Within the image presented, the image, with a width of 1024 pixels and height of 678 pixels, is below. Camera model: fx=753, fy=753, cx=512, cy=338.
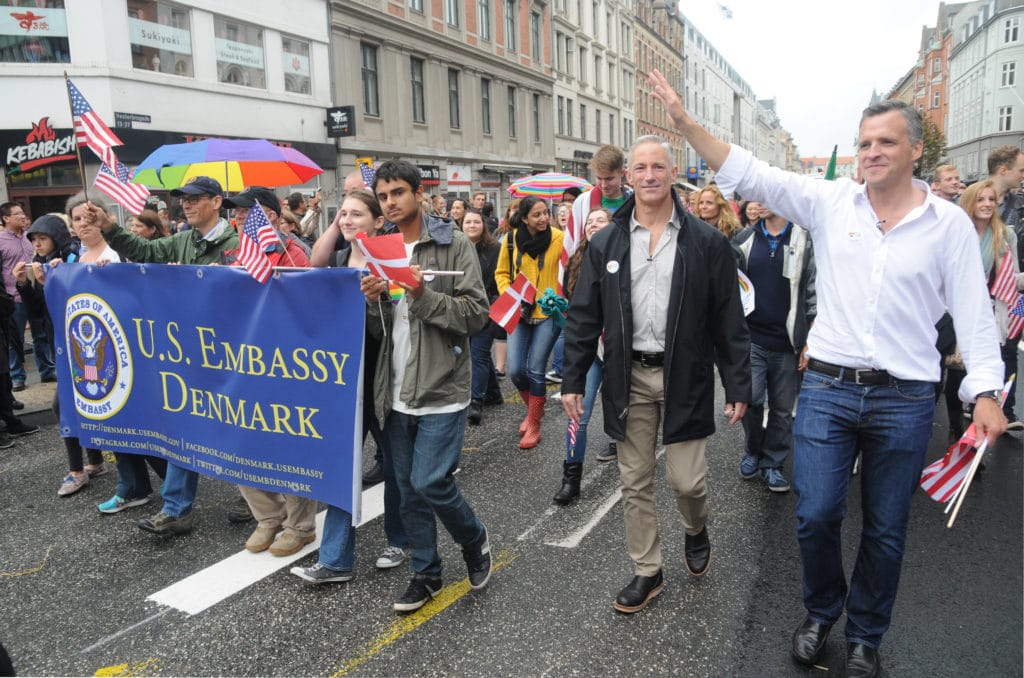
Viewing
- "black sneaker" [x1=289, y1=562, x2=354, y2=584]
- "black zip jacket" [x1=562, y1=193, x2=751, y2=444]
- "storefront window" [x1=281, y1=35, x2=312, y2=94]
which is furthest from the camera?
"storefront window" [x1=281, y1=35, x2=312, y2=94]

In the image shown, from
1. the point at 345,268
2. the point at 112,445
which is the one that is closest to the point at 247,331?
the point at 345,268

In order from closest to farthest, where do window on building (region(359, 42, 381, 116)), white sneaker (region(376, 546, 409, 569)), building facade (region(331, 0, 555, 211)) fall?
white sneaker (region(376, 546, 409, 569))
building facade (region(331, 0, 555, 211))
window on building (region(359, 42, 381, 116))

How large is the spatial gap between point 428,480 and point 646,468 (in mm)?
1004

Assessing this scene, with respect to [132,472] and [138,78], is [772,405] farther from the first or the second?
[138,78]

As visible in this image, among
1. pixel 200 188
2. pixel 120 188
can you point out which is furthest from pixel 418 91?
pixel 200 188

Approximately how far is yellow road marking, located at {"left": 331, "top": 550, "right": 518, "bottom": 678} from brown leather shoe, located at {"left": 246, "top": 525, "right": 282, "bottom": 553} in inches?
44.7

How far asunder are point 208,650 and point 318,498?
2.77 feet

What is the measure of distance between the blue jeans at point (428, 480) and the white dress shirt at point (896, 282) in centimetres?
159

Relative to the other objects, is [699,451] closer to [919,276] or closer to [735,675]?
[735,675]

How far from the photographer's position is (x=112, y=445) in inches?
183

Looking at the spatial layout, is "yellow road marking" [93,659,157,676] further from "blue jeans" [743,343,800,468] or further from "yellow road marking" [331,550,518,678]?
"blue jeans" [743,343,800,468]

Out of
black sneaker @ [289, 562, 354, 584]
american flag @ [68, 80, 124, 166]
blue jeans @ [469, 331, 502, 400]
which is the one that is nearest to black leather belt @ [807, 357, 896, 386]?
black sneaker @ [289, 562, 354, 584]

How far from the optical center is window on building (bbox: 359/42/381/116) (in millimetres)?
25750

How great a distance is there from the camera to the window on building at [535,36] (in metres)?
39.1
